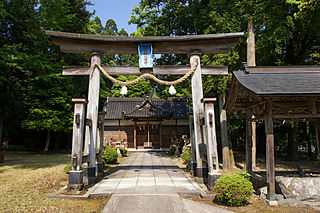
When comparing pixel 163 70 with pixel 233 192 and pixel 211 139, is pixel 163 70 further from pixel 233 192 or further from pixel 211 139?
pixel 233 192

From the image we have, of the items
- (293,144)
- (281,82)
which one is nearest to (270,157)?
(281,82)

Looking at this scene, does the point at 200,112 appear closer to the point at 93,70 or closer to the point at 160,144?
the point at 93,70

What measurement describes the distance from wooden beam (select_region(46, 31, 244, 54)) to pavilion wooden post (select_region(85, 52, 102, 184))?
0.44 m

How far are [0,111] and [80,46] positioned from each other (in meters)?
10.6

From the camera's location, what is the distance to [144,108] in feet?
71.2

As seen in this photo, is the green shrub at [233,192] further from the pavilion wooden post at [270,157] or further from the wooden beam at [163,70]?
the wooden beam at [163,70]

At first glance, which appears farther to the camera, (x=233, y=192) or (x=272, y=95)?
(x=272, y=95)

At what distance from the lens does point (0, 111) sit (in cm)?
1345

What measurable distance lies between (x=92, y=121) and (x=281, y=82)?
19.2ft

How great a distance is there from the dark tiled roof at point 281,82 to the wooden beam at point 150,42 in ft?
5.20

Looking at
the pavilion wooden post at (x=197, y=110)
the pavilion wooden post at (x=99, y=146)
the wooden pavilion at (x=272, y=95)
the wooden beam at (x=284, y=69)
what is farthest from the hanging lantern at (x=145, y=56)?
the wooden beam at (x=284, y=69)

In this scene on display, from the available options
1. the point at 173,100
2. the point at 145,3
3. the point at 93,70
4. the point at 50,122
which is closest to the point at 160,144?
the point at 173,100

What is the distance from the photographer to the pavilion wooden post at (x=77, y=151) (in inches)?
214

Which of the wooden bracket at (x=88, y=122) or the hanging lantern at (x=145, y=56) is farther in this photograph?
the hanging lantern at (x=145, y=56)
